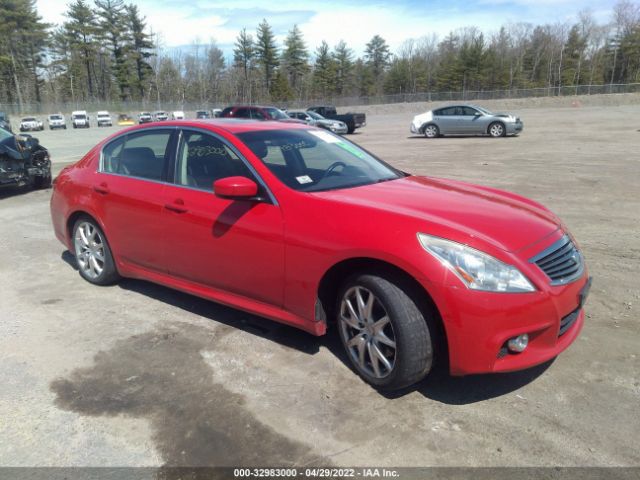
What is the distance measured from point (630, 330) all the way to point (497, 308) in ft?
6.21

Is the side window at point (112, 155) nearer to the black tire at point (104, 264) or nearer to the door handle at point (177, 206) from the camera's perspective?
the black tire at point (104, 264)

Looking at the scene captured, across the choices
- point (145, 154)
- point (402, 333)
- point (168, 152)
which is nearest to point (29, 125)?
point (145, 154)

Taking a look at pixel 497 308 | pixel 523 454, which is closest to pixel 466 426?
pixel 523 454

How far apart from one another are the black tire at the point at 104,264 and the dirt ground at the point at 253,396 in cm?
12

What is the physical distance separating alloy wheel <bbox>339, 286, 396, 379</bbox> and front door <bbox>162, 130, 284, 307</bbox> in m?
0.53

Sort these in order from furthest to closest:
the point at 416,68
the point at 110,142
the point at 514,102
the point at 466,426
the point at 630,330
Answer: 1. the point at 416,68
2. the point at 514,102
3. the point at 110,142
4. the point at 630,330
5. the point at 466,426

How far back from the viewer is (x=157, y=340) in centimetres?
398

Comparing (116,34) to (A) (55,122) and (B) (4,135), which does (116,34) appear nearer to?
(A) (55,122)

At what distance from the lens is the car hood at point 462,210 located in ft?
9.71

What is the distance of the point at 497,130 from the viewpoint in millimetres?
22812

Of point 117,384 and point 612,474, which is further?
point 117,384

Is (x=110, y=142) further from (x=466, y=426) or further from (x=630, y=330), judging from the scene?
(x=630, y=330)

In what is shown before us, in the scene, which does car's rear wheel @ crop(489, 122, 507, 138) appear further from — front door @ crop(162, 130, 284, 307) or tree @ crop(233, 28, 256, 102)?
tree @ crop(233, 28, 256, 102)

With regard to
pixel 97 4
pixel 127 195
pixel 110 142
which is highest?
pixel 97 4
